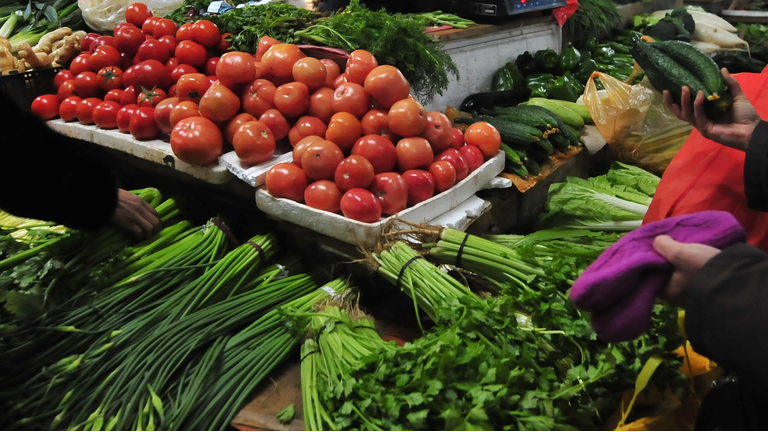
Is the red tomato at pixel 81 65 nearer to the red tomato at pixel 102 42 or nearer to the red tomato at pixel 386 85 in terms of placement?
the red tomato at pixel 102 42

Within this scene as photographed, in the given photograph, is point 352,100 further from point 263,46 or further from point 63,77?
point 63,77

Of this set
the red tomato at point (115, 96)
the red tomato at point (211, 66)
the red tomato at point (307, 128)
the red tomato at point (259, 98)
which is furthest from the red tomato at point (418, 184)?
the red tomato at point (115, 96)

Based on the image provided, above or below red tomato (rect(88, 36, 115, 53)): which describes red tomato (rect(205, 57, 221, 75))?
below

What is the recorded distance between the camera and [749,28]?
252 inches

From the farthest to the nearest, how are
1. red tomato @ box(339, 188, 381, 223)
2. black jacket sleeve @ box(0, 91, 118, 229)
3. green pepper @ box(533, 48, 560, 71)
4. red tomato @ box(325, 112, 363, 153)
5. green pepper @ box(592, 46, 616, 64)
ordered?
green pepper @ box(592, 46, 616, 64)
green pepper @ box(533, 48, 560, 71)
red tomato @ box(325, 112, 363, 153)
red tomato @ box(339, 188, 381, 223)
black jacket sleeve @ box(0, 91, 118, 229)

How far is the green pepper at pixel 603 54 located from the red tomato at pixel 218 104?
392cm

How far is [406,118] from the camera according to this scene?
2.38 m

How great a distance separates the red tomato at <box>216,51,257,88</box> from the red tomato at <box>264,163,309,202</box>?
65cm

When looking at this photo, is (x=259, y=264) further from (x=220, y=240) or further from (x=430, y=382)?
(x=430, y=382)

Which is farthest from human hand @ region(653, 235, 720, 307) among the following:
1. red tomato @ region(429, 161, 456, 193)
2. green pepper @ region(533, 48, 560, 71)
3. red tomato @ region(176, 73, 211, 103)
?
green pepper @ region(533, 48, 560, 71)

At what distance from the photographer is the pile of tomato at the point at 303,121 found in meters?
2.30

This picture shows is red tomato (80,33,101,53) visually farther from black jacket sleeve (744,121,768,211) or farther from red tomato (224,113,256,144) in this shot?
black jacket sleeve (744,121,768,211)

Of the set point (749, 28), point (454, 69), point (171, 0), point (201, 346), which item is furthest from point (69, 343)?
point (749, 28)

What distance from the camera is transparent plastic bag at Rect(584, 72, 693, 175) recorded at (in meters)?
3.20
